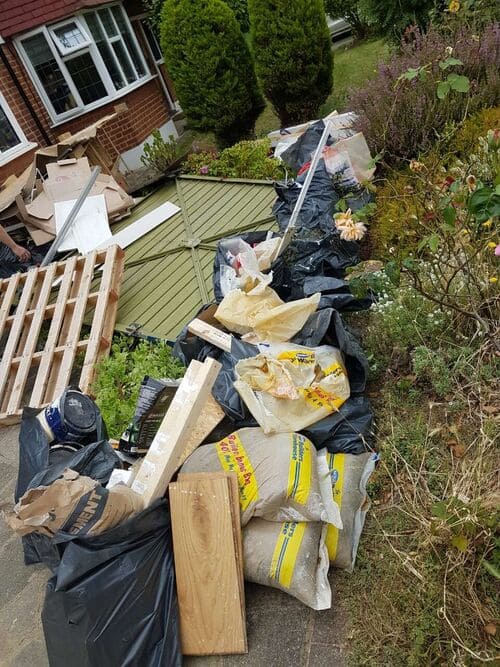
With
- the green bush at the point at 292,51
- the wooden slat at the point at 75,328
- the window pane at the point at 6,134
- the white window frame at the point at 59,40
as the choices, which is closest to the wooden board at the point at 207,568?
the wooden slat at the point at 75,328

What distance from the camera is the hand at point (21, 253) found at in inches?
211

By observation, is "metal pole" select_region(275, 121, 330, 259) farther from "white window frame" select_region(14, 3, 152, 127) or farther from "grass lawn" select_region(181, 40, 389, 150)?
"white window frame" select_region(14, 3, 152, 127)

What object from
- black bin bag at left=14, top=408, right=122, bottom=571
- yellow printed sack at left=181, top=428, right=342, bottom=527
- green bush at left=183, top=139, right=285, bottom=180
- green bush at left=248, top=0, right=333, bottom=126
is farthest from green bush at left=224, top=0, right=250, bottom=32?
yellow printed sack at left=181, top=428, right=342, bottom=527

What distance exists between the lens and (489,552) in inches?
70.8

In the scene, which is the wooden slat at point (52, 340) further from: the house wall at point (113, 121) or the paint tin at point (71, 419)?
the house wall at point (113, 121)

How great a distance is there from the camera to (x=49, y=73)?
8.77 meters

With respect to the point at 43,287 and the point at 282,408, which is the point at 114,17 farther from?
the point at 282,408

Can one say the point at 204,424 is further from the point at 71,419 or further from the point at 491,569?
the point at 491,569

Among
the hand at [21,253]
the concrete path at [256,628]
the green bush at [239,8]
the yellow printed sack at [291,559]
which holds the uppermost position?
the green bush at [239,8]

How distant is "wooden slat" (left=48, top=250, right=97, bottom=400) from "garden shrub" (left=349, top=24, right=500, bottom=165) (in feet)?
9.37

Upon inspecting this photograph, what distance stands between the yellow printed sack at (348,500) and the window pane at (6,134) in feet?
27.8

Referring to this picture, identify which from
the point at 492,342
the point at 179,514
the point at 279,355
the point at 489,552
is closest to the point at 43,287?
the point at 279,355

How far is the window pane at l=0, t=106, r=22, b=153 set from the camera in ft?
27.1

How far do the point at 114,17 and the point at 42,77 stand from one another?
2.24 m
